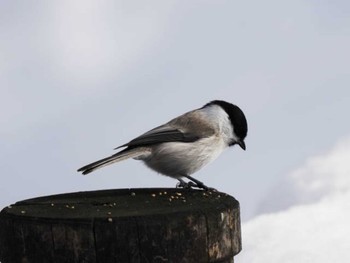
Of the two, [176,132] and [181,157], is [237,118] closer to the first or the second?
[176,132]

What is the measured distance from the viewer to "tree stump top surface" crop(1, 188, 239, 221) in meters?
4.66

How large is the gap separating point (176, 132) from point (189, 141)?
0.65 ft

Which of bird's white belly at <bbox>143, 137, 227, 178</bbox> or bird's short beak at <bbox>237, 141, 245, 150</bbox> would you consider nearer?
bird's white belly at <bbox>143, 137, 227, 178</bbox>

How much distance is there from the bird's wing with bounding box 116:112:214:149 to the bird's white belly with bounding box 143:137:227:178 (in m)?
0.08

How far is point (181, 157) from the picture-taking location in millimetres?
7445

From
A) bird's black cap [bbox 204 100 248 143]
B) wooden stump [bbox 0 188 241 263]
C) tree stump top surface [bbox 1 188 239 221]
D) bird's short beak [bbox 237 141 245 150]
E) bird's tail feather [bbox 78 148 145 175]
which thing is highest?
bird's black cap [bbox 204 100 248 143]

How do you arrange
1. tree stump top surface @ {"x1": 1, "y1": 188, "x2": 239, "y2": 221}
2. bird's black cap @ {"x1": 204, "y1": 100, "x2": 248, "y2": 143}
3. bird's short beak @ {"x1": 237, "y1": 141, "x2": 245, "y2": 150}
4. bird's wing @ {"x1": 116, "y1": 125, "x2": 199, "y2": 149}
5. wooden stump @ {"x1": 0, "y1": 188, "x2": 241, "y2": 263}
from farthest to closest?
bird's short beak @ {"x1": 237, "y1": 141, "x2": 245, "y2": 150}
bird's black cap @ {"x1": 204, "y1": 100, "x2": 248, "y2": 143}
bird's wing @ {"x1": 116, "y1": 125, "x2": 199, "y2": 149}
tree stump top surface @ {"x1": 1, "y1": 188, "x2": 239, "y2": 221}
wooden stump @ {"x1": 0, "y1": 188, "x2": 241, "y2": 263}

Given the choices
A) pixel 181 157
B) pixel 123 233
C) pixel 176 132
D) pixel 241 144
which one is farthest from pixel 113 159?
pixel 123 233

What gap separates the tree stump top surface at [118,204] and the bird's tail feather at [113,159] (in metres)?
0.43

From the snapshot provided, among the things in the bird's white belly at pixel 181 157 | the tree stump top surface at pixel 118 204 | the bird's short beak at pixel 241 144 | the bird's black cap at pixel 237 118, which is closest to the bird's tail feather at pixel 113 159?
the bird's white belly at pixel 181 157

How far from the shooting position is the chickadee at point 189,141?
289 inches

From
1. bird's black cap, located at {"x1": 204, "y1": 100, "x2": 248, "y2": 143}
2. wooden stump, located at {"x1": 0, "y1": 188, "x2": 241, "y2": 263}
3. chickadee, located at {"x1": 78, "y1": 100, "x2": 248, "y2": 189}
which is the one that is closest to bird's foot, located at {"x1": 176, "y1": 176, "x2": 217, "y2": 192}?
chickadee, located at {"x1": 78, "y1": 100, "x2": 248, "y2": 189}

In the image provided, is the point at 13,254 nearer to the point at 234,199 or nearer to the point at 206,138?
the point at 234,199

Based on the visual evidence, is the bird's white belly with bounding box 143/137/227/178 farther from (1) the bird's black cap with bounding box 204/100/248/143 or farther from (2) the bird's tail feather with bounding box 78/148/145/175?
(1) the bird's black cap with bounding box 204/100/248/143
